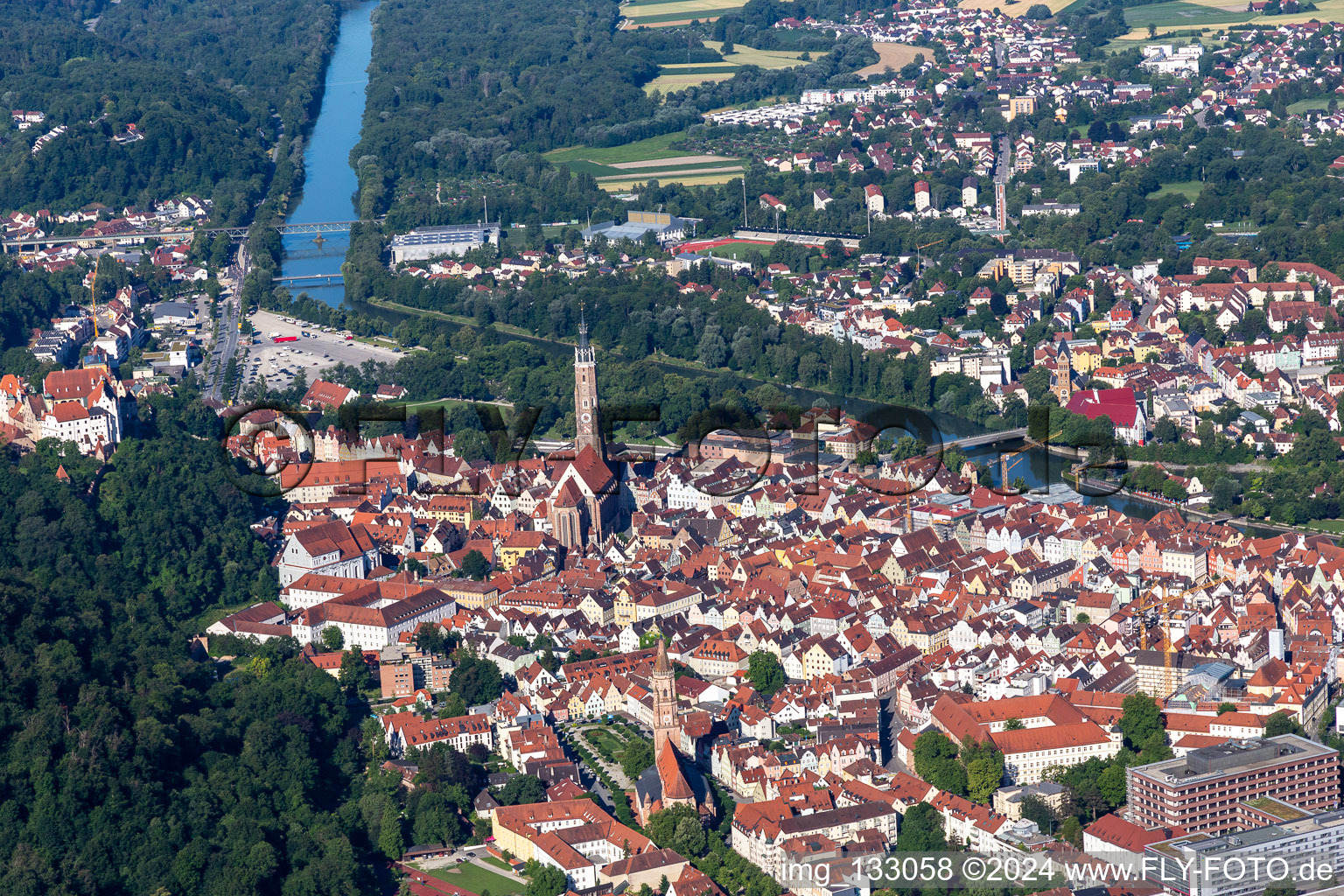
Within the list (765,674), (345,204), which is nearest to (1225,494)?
(765,674)

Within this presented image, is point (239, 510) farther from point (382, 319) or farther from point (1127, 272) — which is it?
point (1127, 272)

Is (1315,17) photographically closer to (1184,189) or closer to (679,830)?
(1184,189)

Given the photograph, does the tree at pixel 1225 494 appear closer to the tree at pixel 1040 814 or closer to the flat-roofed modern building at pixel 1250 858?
the tree at pixel 1040 814

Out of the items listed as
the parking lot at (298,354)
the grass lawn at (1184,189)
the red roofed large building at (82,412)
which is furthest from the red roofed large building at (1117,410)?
the grass lawn at (1184,189)

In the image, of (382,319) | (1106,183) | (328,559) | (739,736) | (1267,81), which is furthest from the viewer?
(1267,81)

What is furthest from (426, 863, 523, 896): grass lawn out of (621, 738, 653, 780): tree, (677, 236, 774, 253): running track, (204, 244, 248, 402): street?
(677, 236, 774, 253): running track

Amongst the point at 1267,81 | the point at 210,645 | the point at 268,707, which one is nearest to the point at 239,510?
the point at 210,645

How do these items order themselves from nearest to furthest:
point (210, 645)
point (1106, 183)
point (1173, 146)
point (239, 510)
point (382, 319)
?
point (210, 645)
point (239, 510)
point (382, 319)
point (1106, 183)
point (1173, 146)

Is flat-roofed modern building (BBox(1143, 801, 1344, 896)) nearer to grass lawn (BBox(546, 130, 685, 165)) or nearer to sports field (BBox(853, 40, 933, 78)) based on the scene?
grass lawn (BBox(546, 130, 685, 165))
